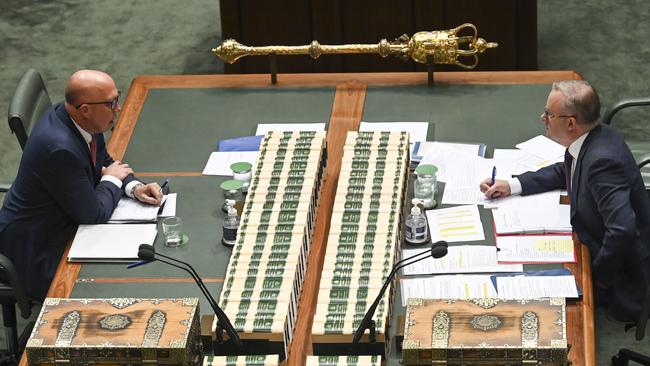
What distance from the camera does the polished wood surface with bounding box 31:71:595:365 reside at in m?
4.68

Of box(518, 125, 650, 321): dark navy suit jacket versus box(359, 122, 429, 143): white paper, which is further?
box(359, 122, 429, 143): white paper

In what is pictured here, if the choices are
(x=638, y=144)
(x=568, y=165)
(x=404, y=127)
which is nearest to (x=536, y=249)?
(x=568, y=165)

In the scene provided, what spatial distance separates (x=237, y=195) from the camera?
564 centimetres

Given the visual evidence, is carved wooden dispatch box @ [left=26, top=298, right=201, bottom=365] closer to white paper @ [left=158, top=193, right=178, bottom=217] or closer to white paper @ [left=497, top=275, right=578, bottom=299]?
white paper @ [left=158, top=193, right=178, bottom=217]

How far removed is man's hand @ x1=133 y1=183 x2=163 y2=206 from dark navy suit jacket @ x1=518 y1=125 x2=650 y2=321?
5.79ft

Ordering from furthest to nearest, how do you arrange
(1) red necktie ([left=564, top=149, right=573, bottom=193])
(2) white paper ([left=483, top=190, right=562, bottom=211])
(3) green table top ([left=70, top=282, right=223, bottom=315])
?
1. (2) white paper ([left=483, top=190, right=562, bottom=211])
2. (1) red necktie ([left=564, top=149, right=573, bottom=193])
3. (3) green table top ([left=70, top=282, right=223, bottom=315])

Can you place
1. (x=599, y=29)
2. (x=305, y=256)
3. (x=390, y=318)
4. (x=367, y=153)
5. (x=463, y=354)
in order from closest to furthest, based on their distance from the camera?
(x=463, y=354) < (x=390, y=318) < (x=305, y=256) < (x=367, y=153) < (x=599, y=29)

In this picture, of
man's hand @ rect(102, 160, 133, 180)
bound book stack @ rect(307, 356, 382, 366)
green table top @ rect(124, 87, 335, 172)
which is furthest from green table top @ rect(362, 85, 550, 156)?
bound book stack @ rect(307, 356, 382, 366)

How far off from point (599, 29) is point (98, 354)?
18.8ft

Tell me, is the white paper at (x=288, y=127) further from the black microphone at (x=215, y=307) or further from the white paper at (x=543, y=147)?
the black microphone at (x=215, y=307)

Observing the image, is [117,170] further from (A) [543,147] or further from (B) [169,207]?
(A) [543,147]

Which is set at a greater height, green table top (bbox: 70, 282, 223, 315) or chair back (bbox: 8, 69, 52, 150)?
chair back (bbox: 8, 69, 52, 150)

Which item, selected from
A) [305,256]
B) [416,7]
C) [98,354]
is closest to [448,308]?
[305,256]

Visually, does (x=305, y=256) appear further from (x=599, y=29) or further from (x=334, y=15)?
(x=599, y=29)
